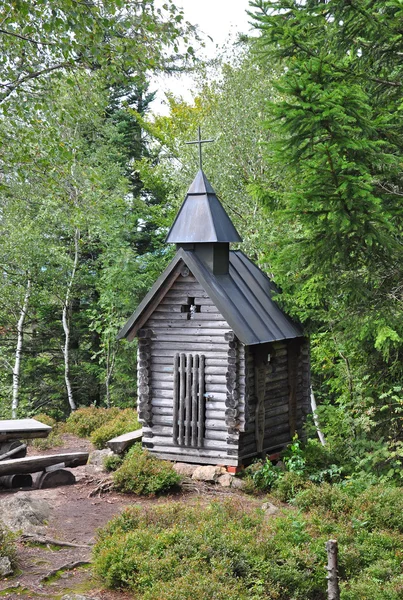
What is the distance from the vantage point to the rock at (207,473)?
516 inches

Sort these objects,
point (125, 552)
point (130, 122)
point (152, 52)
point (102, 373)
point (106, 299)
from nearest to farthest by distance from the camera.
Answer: point (125, 552) < point (152, 52) < point (106, 299) < point (102, 373) < point (130, 122)

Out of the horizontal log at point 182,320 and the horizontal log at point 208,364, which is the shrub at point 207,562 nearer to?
the horizontal log at point 208,364

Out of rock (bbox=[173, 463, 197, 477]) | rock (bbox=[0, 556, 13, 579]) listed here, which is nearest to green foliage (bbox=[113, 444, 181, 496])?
rock (bbox=[173, 463, 197, 477])

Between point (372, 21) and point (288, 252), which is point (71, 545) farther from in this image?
point (372, 21)

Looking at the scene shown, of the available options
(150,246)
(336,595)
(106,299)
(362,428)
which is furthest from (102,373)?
(336,595)

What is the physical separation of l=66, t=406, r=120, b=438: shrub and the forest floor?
188 inches

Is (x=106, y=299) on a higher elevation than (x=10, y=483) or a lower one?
higher

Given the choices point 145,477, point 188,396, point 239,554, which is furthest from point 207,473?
point 239,554

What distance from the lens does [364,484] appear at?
1180 cm

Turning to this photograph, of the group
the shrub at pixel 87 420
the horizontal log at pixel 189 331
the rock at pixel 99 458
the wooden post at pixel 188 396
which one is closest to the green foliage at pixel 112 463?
the rock at pixel 99 458

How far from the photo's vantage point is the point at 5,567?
8.14m

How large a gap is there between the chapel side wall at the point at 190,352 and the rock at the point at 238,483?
491 mm

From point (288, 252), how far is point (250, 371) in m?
5.14

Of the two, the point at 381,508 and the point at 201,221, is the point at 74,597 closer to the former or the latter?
the point at 381,508
